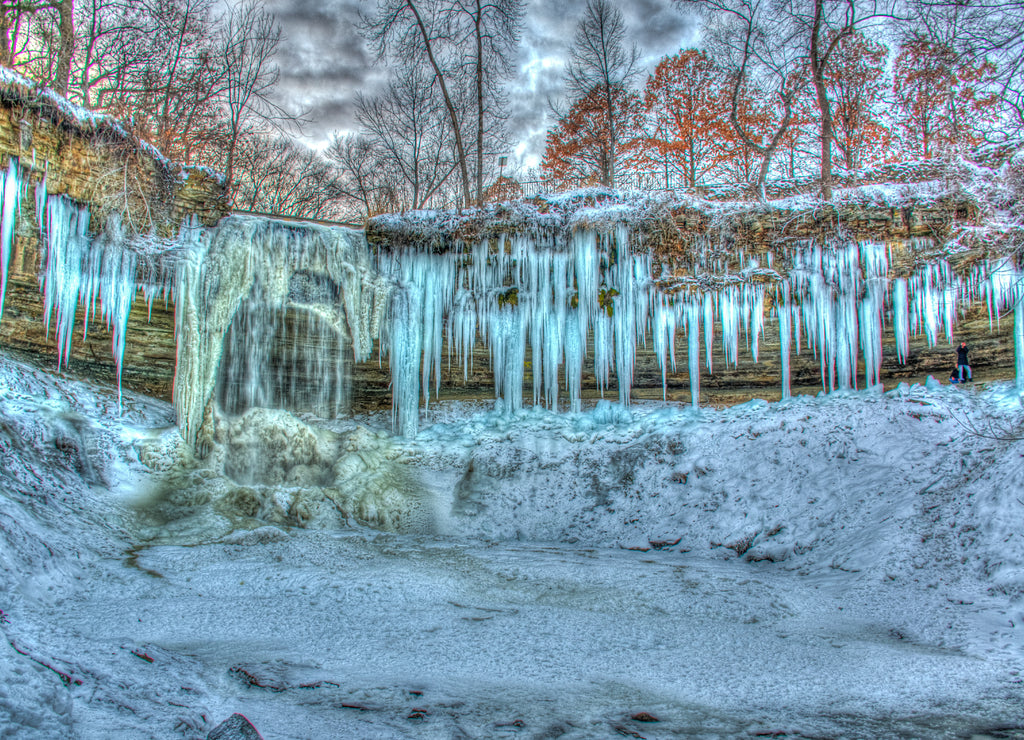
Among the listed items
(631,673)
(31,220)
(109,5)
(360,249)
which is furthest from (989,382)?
(109,5)

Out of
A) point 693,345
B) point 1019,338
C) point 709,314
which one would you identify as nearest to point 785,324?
point 709,314

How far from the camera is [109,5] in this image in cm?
1109

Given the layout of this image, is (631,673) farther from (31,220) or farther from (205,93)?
(205,93)

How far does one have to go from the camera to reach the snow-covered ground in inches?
102

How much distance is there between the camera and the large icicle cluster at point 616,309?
26.5 ft

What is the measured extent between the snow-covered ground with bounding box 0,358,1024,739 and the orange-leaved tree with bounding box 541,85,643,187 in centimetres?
1173

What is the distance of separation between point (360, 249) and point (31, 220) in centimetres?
393

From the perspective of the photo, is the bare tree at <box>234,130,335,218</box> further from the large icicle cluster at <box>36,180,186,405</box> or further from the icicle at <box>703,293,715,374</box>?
the icicle at <box>703,293,715,374</box>

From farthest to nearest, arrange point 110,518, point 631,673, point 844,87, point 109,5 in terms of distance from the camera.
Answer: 1. point 844,87
2. point 109,5
3. point 110,518
4. point 631,673

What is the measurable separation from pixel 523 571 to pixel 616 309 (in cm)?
465

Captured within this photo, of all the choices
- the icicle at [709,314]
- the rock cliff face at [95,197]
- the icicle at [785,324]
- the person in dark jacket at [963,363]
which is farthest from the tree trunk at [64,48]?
the person in dark jacket at [963,363]

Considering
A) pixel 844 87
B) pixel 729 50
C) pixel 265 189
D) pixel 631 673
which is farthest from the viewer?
pixel 265 189

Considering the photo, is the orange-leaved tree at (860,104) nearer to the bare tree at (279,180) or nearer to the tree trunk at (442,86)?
the tree trunk at (442,86)

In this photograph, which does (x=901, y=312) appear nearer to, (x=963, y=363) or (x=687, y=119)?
(x=963, y=363)
